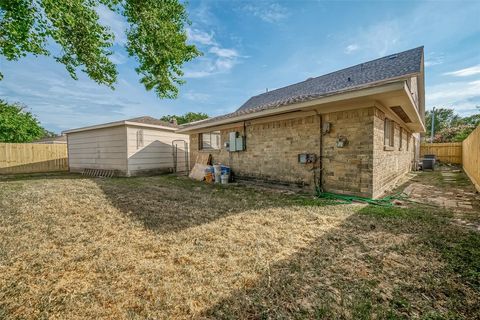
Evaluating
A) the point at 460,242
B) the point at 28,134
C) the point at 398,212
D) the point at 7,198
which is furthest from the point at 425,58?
the point at 28,134

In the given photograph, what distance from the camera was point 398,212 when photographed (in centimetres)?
373

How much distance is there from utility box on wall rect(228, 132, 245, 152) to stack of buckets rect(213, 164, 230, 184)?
79cm

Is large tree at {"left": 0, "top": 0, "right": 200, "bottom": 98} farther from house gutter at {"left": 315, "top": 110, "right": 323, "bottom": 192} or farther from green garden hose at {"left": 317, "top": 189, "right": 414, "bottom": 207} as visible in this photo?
green garden hose at {"left": 317, "top": 189, "right": 414, "bottom": 207}

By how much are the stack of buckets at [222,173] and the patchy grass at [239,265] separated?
11.9 feet

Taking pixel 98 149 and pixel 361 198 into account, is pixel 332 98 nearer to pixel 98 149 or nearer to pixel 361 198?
pixel 361 198

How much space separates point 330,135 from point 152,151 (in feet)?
28.9

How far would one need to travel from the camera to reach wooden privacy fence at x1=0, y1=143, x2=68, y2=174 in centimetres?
1109

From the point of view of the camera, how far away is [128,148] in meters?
9.26

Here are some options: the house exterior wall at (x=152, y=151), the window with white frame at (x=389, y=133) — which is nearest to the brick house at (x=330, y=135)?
the window with white frame at (x=389, y=133)

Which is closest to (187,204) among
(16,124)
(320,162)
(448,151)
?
(320,162)

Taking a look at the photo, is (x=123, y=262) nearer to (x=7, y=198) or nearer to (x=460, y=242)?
(x=460, y=242)

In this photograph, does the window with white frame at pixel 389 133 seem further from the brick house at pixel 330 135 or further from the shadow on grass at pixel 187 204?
the shadow on grass at pixel 187 204

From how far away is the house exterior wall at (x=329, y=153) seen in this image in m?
4.64

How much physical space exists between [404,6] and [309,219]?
693 cm
